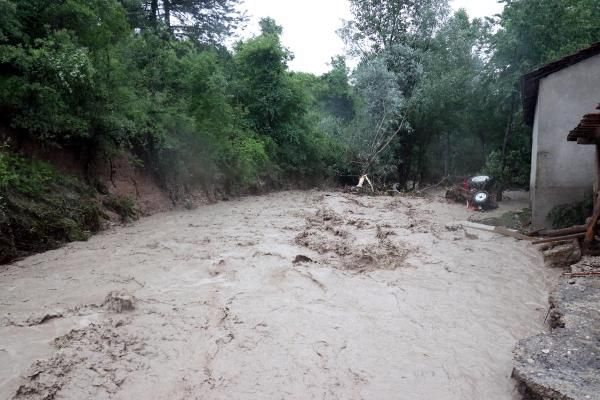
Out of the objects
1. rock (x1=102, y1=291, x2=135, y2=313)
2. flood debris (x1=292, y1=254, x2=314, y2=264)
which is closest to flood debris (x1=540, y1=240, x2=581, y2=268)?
flood debris (x1=292, y1=254, x2=314, y2=264)

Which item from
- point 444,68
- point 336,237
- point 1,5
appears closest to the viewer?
point 1,5

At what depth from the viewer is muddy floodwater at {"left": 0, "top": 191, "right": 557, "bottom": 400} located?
3932 mm

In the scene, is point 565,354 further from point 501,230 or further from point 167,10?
point 167,10

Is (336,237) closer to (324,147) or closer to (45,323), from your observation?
(45,323)

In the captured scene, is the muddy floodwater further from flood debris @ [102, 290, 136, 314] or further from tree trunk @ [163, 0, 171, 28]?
tree trunk @ [163, 0, 171, 28]

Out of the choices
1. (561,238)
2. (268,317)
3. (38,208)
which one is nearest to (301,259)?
(268,317)

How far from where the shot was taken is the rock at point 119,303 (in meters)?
5.11

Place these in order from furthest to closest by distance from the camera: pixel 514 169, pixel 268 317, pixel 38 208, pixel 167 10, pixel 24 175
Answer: pixel 514 169
pixel 167 10
pixel 24 175
pixel 38 208
pixel 268 317

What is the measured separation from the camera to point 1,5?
23.6 feet

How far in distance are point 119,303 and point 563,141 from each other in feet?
33.0

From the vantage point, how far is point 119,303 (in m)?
5.16

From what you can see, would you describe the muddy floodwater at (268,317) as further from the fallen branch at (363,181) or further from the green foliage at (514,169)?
the fallen branch at (363,181)

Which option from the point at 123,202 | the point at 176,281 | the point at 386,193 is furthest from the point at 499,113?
the point at 176,281

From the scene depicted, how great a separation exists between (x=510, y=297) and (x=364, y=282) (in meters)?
2.19
